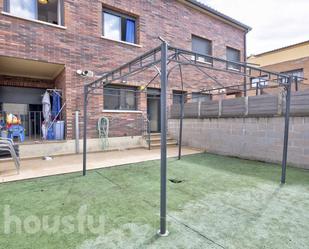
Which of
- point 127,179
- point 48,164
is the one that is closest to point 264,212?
point 127,179

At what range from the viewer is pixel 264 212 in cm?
275

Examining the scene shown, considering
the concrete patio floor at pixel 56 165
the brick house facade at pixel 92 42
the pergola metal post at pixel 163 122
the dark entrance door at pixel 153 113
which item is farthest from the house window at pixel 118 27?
the pergola metal post at pixel 163 122

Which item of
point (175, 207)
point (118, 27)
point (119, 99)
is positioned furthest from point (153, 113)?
point (175, 207)

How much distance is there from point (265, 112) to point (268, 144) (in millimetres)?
898

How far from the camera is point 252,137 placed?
621 centimetres

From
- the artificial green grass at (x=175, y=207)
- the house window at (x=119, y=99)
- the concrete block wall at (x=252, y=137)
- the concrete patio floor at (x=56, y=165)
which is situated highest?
the house window at (x=119, y=99)

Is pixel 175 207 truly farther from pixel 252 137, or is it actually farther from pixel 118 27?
pixel 118 27

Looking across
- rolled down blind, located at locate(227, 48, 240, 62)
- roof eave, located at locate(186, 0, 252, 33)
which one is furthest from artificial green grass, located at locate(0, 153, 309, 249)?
rolled down blind, located at locate(227, 48, 240, 62)

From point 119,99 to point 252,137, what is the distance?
495 cm

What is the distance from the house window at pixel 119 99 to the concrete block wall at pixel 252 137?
2.45 metres

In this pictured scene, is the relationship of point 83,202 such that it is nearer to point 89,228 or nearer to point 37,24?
point 89,228

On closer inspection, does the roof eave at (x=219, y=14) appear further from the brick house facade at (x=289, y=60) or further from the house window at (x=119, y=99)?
the house window at (x=119, y=99)

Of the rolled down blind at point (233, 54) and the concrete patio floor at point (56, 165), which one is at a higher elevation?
the rolled down blind at point (233, 54)

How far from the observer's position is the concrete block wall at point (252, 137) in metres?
5.14
